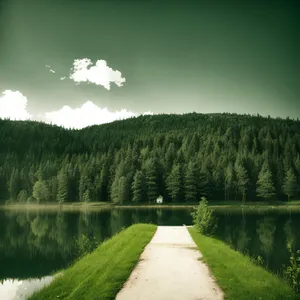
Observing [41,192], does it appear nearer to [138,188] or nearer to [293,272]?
[138,188]

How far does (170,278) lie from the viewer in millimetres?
14172

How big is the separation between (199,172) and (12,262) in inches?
4122

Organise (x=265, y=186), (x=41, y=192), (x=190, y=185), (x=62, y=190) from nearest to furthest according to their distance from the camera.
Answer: (x=190, y=185)
(x=265, y=186)
(x=62, y=190)
(x=41, y=192)

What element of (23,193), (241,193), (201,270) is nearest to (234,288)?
(201,270)

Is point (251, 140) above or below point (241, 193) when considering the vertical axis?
above

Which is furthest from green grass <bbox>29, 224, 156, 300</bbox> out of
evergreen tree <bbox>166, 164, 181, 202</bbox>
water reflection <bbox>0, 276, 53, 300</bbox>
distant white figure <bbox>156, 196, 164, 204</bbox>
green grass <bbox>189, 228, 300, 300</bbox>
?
distant white figure <bbox>156, 196, 164, 204</bbox>

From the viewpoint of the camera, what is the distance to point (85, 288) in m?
13.1

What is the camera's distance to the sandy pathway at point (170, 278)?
39.2ft

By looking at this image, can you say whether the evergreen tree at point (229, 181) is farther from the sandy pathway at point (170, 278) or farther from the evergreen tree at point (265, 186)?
the sandy pathway at point (170, 278)

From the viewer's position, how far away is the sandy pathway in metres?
11.9

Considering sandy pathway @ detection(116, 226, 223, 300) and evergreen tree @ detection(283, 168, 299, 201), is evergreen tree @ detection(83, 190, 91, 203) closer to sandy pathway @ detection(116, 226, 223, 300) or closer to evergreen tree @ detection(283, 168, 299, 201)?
evergreen tree @ detection(283, 168, 299, 201)

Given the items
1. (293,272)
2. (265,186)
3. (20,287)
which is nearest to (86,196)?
(265,186)

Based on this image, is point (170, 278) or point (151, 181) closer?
point (170, 278)

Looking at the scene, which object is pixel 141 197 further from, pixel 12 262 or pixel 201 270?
pixel 201 270
